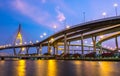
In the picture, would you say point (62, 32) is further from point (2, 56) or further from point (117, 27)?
point (2, 56)

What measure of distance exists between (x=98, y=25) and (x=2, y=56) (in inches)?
2083

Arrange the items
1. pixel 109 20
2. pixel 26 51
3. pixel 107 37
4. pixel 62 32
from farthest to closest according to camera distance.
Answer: pixel 26 51 < pixel 107 37 < pixel 62 32 < pixel 109 20

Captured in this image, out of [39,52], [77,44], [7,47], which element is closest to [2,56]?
[7,47]

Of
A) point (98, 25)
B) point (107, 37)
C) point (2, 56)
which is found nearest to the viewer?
point (98, 25)

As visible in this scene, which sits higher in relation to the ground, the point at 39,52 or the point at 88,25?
the point at 88,25

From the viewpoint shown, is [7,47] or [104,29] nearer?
[104,29]

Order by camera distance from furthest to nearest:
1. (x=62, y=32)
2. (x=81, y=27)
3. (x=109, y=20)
A: (x=62, y=32), (x=81, y=27), (x=109, y=20)

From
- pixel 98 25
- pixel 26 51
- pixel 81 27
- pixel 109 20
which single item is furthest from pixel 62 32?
pixel 26 51

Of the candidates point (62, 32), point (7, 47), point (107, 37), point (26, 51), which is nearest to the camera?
point (62, 32)

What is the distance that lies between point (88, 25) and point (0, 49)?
243ft

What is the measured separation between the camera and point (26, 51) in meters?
159

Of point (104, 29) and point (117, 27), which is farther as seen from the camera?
point (104, 29)

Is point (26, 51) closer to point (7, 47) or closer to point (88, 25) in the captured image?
point (7, 47)

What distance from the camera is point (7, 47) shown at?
444ft
